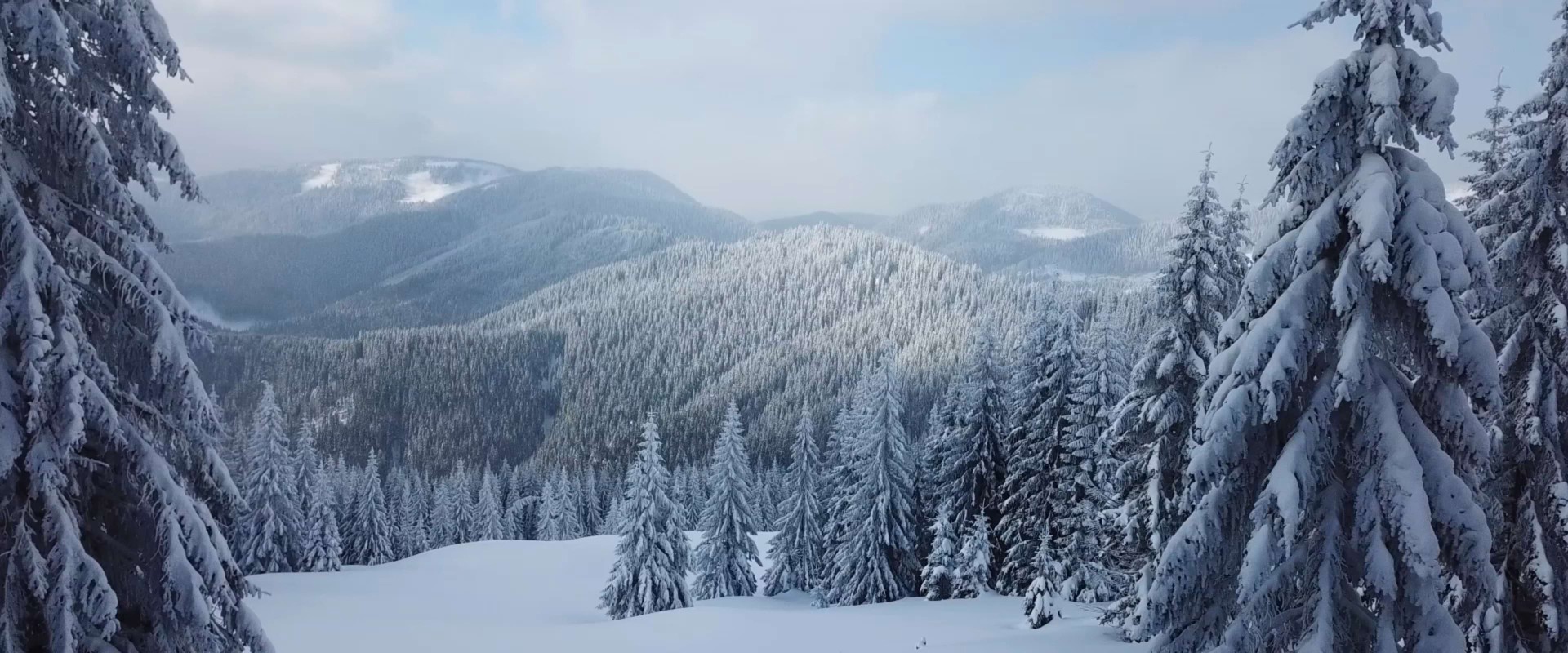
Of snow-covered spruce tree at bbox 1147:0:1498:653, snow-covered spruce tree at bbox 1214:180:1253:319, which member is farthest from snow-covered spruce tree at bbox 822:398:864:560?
snow-covered spruce tree at bbox 1147:0:1498:653

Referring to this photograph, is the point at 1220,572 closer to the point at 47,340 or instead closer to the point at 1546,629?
the point at 1546,629

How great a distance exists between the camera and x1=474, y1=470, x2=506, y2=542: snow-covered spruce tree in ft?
265

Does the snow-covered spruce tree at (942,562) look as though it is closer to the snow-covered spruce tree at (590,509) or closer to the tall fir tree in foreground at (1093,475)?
the tall fir tree in foreground at (1093,475)

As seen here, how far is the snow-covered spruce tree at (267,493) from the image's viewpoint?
161 feet

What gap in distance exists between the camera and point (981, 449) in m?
34.9

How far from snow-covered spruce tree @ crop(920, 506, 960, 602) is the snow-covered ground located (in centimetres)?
90

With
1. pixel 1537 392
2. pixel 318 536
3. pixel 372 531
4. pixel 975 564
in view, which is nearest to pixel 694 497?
pixel 372 531

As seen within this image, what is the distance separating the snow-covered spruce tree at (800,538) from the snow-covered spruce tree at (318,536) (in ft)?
100

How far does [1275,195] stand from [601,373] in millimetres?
190184

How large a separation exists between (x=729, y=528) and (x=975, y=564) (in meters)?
15.5

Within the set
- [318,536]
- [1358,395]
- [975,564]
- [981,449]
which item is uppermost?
[1358,395]

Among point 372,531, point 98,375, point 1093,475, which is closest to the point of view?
point 98,375

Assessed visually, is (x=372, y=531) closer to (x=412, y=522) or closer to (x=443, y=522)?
(x=443, y=522)

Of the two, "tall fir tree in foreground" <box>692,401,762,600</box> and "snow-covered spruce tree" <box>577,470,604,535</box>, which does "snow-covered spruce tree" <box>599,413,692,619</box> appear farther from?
"snow-covered spruce tree" <box>577,470,604,535</box>
